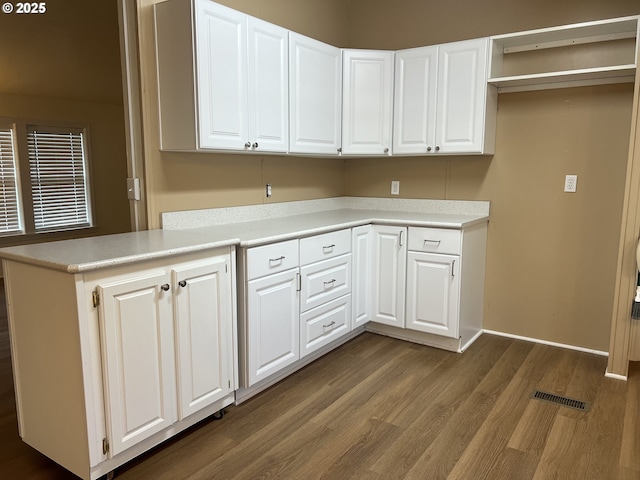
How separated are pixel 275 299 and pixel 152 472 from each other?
1024mm

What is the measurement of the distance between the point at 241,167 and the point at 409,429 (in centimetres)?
192

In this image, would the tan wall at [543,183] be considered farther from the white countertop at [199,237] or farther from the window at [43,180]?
the window at [43,180]

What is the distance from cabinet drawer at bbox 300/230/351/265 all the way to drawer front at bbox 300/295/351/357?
1.06 feet

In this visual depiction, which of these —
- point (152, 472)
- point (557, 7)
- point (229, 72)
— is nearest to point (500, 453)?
point (152, 472)

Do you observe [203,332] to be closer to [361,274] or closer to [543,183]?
[361,274]

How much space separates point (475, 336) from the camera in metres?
3.60

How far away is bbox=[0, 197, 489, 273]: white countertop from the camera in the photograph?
1817 mm

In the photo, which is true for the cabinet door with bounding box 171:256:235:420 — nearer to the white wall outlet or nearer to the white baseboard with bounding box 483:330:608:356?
the white baseboard with bounding box 483:330:608:356

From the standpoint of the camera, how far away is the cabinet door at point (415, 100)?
3406mm

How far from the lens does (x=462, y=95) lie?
329 cm

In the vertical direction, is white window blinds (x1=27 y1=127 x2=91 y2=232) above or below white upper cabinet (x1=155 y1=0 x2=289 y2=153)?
below

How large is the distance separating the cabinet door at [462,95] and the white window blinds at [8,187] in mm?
4889

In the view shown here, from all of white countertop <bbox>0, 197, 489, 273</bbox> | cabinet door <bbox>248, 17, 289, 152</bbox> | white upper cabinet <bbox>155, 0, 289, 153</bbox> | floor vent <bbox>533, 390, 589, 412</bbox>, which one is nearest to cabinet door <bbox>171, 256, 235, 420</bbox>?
white countertop <bbox>0, 197, 489, 273</bbox>

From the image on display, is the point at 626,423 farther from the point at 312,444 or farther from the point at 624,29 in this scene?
the point at 624,29
